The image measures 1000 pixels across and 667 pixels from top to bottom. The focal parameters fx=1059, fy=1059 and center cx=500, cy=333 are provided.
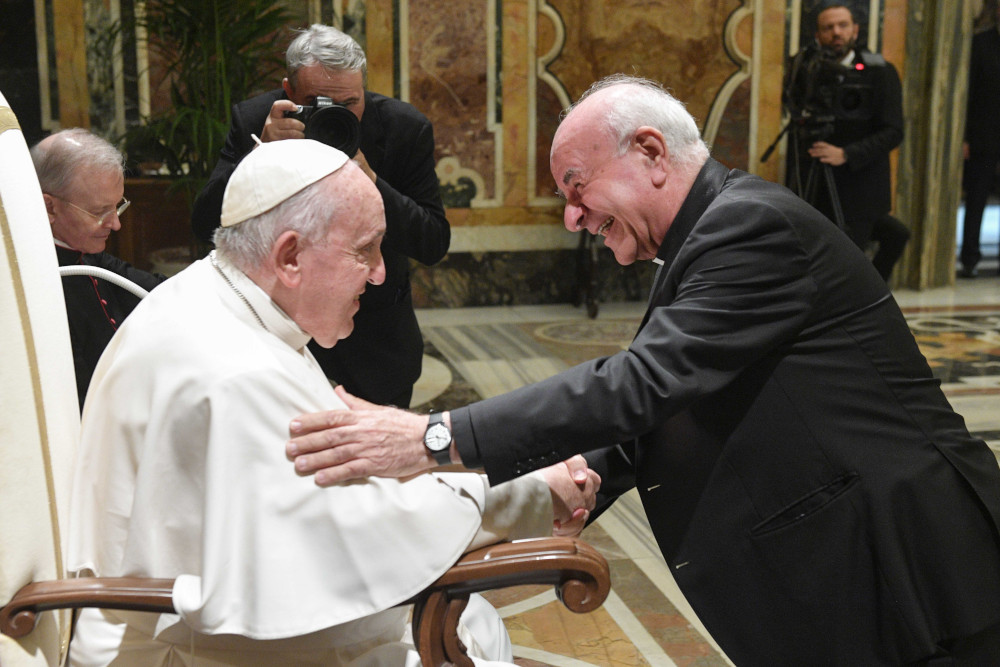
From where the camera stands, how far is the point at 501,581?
159cm

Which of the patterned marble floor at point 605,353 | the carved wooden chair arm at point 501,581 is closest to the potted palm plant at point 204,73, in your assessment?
the patterned marble floor at point 605,353

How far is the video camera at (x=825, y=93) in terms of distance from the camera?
599cm

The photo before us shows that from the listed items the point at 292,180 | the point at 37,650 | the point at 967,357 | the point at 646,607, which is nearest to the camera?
the point at 37,650

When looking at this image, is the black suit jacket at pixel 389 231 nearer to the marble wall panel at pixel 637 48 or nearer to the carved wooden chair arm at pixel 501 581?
the carved wooden chair arm at pixel 501 581

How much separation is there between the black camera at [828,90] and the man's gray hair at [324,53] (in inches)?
146

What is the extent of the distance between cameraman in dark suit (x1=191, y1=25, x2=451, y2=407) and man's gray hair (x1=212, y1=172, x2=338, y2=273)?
133 cm

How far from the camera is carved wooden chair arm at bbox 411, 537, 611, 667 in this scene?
5.15 ft

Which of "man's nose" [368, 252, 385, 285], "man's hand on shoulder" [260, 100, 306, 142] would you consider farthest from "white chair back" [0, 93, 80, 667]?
"man's hand on shoulder" [260, 100, 306, 142]

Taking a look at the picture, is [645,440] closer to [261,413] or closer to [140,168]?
[261,413]

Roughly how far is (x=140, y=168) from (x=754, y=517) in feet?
17.0

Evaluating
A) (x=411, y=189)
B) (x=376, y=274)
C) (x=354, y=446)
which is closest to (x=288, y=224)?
(x=376, y=274)

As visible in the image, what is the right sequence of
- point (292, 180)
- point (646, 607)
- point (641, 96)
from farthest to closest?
point (646, 607) < point (641, 96) < point (292, 180)

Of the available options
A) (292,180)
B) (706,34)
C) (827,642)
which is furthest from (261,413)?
(706,34)

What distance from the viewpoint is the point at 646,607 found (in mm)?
2951
